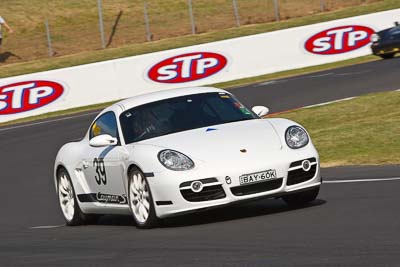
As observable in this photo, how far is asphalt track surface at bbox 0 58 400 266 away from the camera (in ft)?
24.1

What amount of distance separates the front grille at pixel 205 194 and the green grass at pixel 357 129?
457 centimetres

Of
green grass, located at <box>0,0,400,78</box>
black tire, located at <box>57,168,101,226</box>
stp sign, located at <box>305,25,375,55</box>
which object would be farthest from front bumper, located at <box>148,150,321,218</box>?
green grass, located at <box>0,0,400,78</box>

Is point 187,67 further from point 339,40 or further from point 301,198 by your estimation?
point 301,198

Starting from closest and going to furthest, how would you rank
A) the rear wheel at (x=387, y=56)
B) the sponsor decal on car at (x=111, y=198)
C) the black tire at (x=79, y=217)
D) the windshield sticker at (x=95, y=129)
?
the sponsor decal on car at (x=111, y=198) → the windshield sticker at (x=95, y=129) → the black tire at (x=79, y=217) → the rear wheel at (x=387, y=56)

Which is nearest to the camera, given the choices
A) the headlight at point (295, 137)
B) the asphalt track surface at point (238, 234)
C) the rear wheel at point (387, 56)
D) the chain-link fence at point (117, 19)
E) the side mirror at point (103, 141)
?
the asphalt track surface at point (238, 234)

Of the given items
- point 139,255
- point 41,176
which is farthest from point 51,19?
point 139,255

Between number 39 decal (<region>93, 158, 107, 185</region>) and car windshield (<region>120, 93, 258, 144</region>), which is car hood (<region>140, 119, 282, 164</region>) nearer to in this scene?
car windshield (<region>120, 93, 258, 144</region>)

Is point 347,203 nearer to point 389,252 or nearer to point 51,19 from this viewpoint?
point 389,252

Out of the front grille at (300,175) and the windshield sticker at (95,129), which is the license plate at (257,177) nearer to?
the front grille at (300,175)

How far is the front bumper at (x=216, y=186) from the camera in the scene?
9.62 metres

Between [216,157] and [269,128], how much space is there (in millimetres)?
771

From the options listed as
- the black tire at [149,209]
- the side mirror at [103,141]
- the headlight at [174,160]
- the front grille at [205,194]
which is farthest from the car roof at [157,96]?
the front grille at [205,194]

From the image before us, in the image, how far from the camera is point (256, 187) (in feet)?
31.8

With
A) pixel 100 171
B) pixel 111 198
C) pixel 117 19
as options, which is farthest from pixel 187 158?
pixel 117 19
